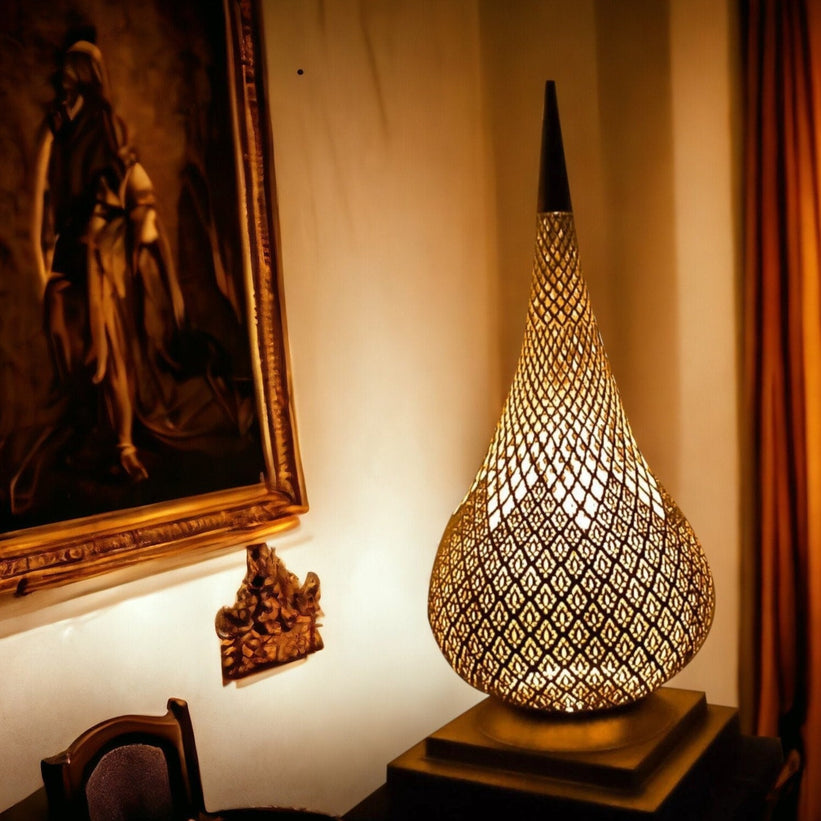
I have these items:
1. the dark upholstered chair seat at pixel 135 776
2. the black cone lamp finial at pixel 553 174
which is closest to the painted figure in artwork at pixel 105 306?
the dark upholstered chair seat at pixel 135 776

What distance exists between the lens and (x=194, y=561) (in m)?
1.94

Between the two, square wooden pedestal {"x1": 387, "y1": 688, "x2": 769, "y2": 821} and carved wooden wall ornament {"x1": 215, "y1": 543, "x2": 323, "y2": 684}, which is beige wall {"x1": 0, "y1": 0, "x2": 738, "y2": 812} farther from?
square wooden pedestal {"x1": 387, "y1": 688, "x2": 769, "y2": 821}

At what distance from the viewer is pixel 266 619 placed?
2064mm

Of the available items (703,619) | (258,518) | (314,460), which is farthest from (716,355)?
(258,518)

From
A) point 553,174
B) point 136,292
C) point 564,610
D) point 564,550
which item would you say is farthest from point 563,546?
point 136,292

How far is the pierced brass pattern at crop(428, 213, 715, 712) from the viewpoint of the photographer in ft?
6.09

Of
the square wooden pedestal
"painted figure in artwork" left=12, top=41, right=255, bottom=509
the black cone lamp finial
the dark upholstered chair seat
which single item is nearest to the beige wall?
the dark upholstered chair seat

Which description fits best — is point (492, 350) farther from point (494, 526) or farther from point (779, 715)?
point (779, 715)

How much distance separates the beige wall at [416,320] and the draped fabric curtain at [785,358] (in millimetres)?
81

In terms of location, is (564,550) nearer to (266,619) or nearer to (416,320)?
(266,619)

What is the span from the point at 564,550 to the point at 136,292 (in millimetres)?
880

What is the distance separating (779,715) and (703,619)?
84 cm

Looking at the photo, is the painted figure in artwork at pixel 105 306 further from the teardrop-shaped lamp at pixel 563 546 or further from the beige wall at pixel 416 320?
the teardrop-shaped lamp at pixel 563 546

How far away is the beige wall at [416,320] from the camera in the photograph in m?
2.00
